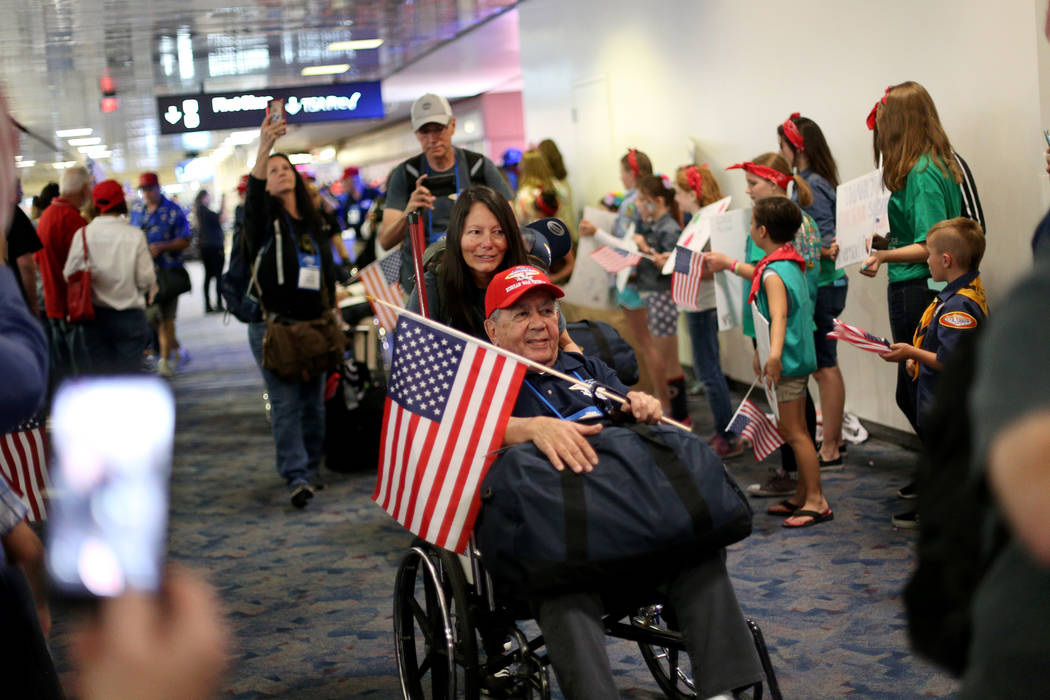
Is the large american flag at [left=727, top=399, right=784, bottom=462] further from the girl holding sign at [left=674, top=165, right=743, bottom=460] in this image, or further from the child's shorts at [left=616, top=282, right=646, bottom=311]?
the child's shorts at [left=616, top=282, right=646, bottom=311]

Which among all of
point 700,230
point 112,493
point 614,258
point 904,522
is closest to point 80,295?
point 614,258

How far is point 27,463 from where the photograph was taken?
292cm

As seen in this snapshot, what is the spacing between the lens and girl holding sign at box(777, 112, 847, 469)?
20.0 ft

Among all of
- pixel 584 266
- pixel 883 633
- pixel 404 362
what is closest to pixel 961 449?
pixel 404 362

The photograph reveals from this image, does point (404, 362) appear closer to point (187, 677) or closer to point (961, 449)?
point (961, 449)

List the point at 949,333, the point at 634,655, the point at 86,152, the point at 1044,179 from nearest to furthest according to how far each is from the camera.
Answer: the point at 634,655 → the point at 949,333 → the point at 1044,179 → the point at 86,152

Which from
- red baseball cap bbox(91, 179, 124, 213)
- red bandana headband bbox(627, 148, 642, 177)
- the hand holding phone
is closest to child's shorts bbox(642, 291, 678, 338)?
red bandana headband bbox(627, 148, 642, 177)

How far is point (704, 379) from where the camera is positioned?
6.95 m

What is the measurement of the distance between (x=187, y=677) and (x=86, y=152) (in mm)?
32124

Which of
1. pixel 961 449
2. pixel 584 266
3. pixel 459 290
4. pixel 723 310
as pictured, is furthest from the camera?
pixel 584 266

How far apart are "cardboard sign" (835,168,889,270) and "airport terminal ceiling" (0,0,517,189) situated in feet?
22.6

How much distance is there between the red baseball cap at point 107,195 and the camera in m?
8.00

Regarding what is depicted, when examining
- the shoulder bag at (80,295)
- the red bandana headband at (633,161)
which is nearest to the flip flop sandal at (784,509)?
the red bandana headband at (633,161)

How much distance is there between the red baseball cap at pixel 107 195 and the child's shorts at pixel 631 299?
3.68 m
